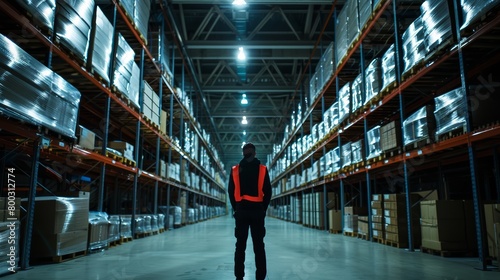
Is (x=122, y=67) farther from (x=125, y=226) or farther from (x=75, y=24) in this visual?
(x=125, y=226)

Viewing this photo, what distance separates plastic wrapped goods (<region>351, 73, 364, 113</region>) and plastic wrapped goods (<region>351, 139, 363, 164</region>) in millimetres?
836

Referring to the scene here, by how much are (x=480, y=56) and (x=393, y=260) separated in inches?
143

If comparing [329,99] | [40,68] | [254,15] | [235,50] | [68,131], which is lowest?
[68,131]

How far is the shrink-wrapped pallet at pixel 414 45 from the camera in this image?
6.14 m

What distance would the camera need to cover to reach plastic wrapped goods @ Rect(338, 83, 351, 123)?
32.0 feet

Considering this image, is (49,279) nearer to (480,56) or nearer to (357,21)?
(480,56)

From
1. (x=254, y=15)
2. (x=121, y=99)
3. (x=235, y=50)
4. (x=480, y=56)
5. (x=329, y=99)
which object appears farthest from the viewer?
(x=235, y=50)

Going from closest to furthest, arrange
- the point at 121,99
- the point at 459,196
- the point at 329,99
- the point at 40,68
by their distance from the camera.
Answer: the point at 40,68, the point at 121,99, the point at 459,196, the point at 329,99

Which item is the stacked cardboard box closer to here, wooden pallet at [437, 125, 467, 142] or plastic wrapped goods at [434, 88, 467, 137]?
wooden pallet at [437, 125, 467, 142]

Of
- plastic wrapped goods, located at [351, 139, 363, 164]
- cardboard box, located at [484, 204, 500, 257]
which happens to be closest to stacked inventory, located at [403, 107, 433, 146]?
cardboard box, located at [484, 204, 500, 257]

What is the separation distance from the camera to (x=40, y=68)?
4.64 m

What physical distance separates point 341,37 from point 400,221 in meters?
5.39

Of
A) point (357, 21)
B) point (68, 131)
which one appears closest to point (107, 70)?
point (68, 131)

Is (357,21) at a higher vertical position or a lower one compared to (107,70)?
A: higher
